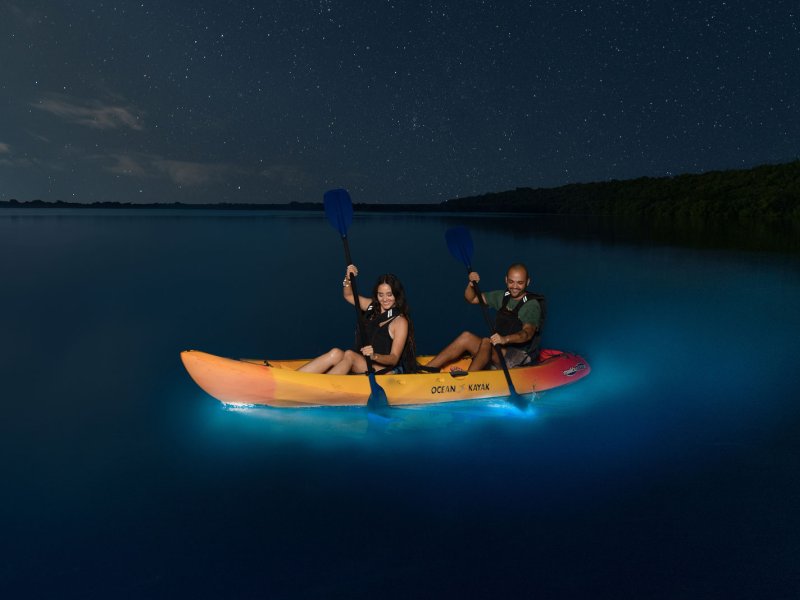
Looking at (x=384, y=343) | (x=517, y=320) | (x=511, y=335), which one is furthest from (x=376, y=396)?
(x=517, y=320)

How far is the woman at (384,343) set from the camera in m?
6.21

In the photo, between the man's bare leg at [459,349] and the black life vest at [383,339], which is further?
the man's bare leg at [459,349]

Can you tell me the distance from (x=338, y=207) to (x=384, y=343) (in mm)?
2887

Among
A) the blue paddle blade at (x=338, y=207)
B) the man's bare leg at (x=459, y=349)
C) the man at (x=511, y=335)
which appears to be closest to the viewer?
the man at (x=511, y=335)

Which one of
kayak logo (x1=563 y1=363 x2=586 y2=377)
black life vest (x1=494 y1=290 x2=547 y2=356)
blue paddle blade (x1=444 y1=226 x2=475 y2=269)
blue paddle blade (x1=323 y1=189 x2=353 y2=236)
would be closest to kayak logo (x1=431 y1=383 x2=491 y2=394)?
black life vest (x1=494 y1=290 x2=547 y2=356)

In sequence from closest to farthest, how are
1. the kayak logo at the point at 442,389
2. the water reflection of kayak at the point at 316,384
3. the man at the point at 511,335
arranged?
the water reflection of kayak at the point at 316,384 → the kayak logo at the point at 442,389 → the man at the point at 511,335

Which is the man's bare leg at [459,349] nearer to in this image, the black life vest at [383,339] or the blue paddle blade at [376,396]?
the black life vest at [383,339]

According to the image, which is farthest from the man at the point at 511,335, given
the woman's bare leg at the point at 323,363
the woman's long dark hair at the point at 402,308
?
the woman's bare leg at the point at 323,363

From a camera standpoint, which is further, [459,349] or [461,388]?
[459,349]

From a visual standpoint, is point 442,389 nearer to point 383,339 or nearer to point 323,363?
point 383,339

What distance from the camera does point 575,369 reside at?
7.18 metres

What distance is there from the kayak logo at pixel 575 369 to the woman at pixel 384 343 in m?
1.81

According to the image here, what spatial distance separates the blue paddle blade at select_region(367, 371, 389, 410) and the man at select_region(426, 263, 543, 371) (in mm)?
1064

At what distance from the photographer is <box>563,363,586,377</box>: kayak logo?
708 cm
